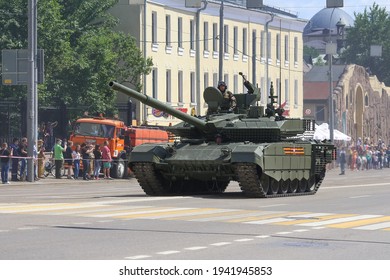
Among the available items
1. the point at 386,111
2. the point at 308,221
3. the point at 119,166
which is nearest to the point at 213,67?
the point at 119,166

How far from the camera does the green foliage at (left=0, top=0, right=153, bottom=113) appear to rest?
5262 centimetres

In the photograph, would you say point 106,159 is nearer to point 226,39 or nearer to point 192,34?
point 192,34

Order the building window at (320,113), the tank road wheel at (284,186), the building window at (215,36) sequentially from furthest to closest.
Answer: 1. the building window at (320,113)
2. the building window at (215,36)
3. the tank road wheel at (284,186)

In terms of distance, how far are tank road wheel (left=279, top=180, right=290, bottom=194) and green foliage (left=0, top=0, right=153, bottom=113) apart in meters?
23.4

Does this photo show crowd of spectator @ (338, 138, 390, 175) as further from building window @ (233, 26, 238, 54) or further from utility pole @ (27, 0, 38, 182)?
utility pole @ (27, 0, 38, 182)

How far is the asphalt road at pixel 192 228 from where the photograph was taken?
1567 cm

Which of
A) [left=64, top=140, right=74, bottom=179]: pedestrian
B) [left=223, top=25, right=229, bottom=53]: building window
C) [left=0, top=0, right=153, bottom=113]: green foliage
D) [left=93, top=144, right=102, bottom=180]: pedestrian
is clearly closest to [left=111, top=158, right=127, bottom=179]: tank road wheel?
[left=93, top=144, right=102, bottom=180]: pedestrian

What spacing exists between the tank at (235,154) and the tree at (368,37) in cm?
9502

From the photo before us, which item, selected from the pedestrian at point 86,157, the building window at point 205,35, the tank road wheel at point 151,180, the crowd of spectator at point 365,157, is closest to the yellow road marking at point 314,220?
the tank road wheel at point 151,180

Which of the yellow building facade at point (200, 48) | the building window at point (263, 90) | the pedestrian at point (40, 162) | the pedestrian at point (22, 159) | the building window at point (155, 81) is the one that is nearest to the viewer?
the pedestrian at point (22, 159)

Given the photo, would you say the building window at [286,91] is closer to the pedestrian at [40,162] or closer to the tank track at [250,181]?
the pedestrian at [40,162]

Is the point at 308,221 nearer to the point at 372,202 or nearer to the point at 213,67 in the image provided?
the point at 372,202

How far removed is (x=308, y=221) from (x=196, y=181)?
10366 mm

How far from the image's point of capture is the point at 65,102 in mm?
56688
